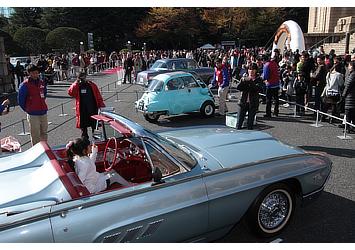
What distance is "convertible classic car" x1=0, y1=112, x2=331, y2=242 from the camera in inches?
107

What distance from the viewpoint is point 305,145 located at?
706 centimetres

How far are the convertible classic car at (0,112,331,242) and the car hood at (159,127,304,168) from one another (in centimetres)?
1

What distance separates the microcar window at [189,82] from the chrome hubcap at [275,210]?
21.4 feet

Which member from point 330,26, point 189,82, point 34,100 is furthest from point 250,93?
point 330,26

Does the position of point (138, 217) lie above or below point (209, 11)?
below

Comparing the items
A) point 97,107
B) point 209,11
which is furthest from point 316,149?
point 209,11

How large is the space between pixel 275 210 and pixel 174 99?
630cm

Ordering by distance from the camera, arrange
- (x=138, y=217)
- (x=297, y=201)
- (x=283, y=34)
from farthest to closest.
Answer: (x=283, y=34) < (x=297, y=201) < (x=138, y=217)

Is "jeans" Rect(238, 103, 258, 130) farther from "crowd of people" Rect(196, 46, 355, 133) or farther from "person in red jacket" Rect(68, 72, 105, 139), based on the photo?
"person in red jacket" Rect(68, 72, 105, 139)

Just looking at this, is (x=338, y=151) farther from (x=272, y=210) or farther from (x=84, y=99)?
(x=84, y=99)

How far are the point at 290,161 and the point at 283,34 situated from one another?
22568 mm

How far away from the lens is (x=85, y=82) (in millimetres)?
6277

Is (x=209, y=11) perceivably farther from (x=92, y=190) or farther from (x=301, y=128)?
(x=92, y=190)

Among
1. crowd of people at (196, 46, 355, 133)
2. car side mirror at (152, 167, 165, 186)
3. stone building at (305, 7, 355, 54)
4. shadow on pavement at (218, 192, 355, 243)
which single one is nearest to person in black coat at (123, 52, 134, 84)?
crowd of people at (196, 46, 355, 133)
